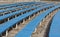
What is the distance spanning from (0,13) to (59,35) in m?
4.49

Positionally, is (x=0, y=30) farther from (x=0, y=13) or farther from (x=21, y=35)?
(x=0, y=13)

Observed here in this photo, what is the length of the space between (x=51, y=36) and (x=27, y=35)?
98 cm

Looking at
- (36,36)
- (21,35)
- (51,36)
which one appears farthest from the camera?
(36,36)

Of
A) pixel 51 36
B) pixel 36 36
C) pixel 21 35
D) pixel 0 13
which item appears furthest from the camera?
pixel 0 13

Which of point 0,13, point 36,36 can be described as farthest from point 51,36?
point 0,13

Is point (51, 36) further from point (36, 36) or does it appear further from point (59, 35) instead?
point (36, 36)

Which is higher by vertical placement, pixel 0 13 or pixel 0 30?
pixel 0 30

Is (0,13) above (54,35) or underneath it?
underneath

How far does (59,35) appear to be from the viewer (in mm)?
2107

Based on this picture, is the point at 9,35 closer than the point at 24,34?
No

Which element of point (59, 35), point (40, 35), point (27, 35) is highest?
point (59, 35)

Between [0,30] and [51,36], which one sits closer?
[51,36]

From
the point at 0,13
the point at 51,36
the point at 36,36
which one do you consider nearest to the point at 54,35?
the point at 51,36

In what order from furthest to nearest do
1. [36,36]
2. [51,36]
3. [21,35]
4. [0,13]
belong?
1. [0,13]
2. [36,36]
3. [21,35]
4. [51,36]
